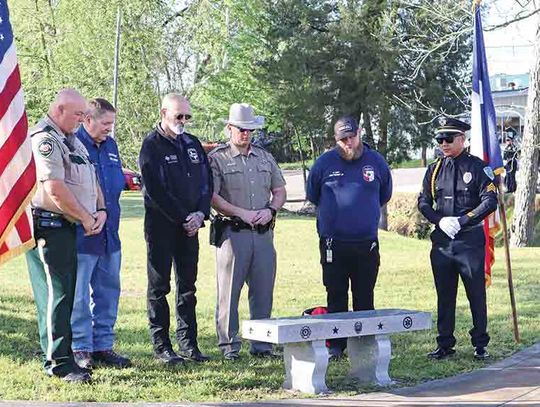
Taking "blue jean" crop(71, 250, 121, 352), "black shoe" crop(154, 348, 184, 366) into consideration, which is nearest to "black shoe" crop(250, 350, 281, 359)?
"black shoe" crop(154, 348, 184, 366)

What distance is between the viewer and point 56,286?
637 cm

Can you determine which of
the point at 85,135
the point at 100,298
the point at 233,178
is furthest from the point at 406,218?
the point at 85,135

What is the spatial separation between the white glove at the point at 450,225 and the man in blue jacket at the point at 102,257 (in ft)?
8.67

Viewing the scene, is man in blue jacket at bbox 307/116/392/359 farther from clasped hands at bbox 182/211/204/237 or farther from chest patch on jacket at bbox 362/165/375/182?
clasped hands at bbox 182/211/204/237

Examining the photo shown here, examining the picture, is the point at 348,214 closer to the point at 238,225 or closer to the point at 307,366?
the point at 238,225

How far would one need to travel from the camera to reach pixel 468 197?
7695 millimetres

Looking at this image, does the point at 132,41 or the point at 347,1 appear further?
the point at 132,41

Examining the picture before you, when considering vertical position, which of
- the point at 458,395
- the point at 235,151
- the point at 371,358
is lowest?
the point at 458,395

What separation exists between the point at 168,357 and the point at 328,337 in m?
1.45

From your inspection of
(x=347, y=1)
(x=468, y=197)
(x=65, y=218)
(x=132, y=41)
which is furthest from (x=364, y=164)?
(x=132, y=41)

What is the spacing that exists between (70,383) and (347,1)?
2490cm

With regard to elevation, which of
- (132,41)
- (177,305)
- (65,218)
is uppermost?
(132,41)

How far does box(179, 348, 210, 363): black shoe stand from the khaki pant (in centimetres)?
24

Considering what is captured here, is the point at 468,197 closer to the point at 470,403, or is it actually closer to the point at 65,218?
the point at 470,403
